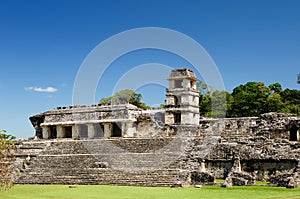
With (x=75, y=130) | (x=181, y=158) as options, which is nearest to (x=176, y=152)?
(x=181, y=158)

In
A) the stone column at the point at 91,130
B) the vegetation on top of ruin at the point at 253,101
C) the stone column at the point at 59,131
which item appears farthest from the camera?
the vegetation on top of ruin at the point at 253,101

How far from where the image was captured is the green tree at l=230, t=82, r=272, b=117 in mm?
42531

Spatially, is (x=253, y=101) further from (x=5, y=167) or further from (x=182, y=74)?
(x=5, y=167)

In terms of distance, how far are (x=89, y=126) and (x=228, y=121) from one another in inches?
410

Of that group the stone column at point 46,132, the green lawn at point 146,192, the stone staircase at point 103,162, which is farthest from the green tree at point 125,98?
the green lawn at point 146,192

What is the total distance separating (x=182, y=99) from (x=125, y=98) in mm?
22780

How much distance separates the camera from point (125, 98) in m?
54.4

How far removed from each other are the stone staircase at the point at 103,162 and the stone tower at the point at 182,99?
5.65 metres

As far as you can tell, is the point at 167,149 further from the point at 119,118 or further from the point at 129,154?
the point at 119,118

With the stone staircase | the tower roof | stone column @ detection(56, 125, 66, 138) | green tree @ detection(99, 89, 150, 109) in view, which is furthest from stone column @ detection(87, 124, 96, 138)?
green tree @ detection(99, 89, 150, 109)

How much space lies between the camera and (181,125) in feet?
98.1

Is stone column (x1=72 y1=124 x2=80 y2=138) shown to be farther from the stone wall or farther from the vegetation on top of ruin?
the vegetation on top of ruin

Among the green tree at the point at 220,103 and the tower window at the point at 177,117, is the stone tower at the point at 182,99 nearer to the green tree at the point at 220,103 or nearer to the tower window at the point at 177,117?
the tower window at the point at 177,117

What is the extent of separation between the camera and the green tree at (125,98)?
5221cm
